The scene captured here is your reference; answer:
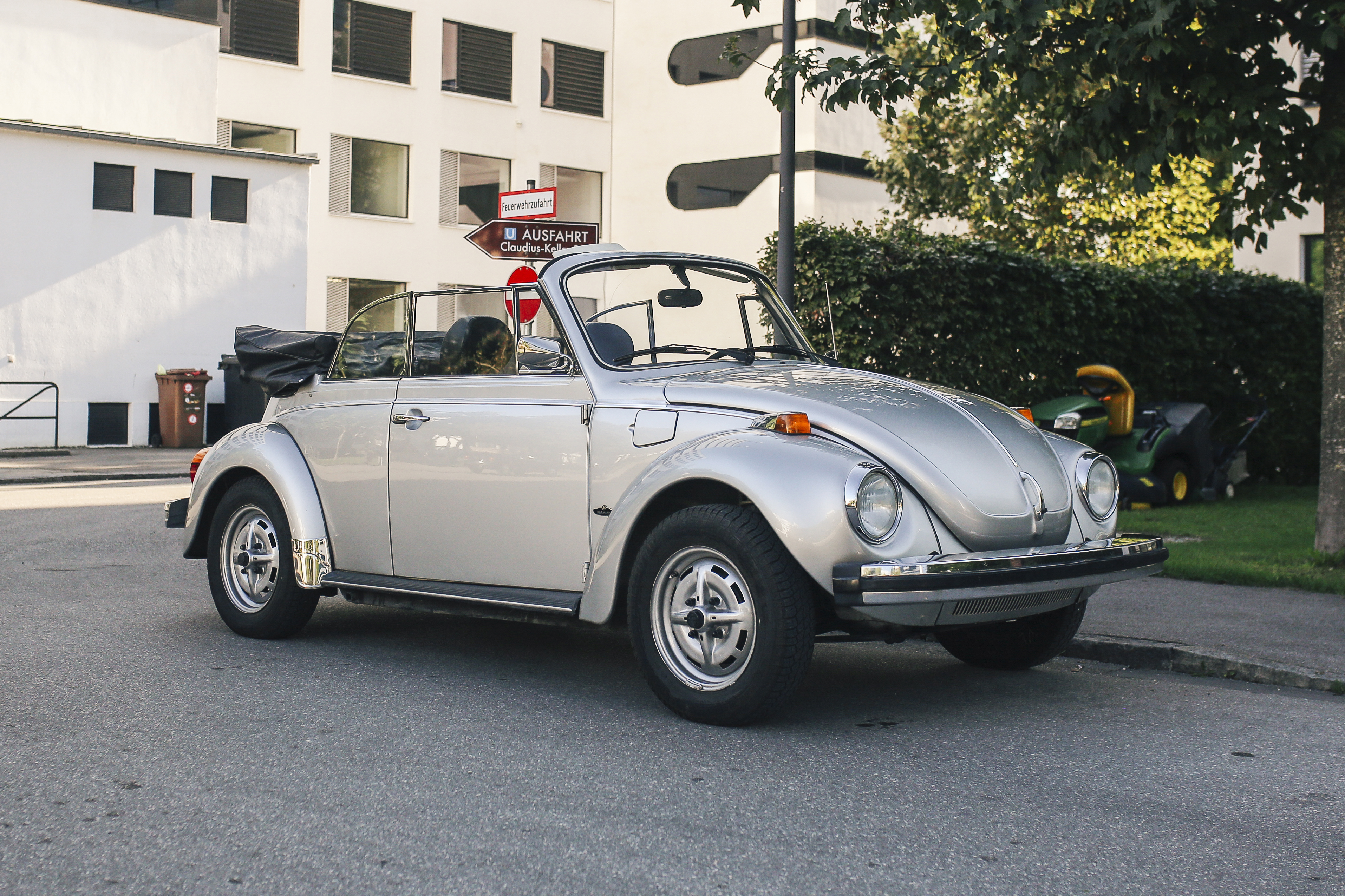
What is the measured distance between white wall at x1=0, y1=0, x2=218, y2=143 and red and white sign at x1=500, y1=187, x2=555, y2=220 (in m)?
14.1

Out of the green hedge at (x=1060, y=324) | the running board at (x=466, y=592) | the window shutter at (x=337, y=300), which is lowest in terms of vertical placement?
the running board at (x=466, y=592)

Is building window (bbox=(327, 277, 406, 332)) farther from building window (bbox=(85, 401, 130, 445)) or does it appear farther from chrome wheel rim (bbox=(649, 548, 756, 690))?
chrome wheel rim (bbox=(649, 548, 756, 690))

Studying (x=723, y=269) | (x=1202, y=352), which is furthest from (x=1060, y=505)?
(x=1202, y=352)

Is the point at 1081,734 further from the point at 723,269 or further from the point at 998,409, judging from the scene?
the point at 723,269

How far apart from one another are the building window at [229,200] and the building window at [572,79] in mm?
12568

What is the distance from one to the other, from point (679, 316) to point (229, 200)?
65.2 ft

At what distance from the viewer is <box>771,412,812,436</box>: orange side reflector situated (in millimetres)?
5125

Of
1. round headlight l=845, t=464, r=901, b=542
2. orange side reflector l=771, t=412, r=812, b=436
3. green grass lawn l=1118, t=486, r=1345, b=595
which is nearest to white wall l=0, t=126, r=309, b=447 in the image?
green grass lawn l=1118, t=486, r=1345, b=595

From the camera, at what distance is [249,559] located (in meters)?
6.96

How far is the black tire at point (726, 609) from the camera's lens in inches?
193

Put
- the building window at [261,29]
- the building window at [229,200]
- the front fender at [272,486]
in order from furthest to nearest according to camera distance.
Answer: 1. the building window at [261,29]
2. the building window at [229,200]
3. the front fender at [272,486]

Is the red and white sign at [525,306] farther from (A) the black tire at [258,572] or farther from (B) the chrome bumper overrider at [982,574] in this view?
(B) the chrome bumper overrider at [982,574]

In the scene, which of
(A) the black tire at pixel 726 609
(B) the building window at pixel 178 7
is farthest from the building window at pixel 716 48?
(A) the black tire at pixel 726 609

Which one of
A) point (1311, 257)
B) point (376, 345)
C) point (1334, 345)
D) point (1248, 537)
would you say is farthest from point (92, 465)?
point (1311, 257)
